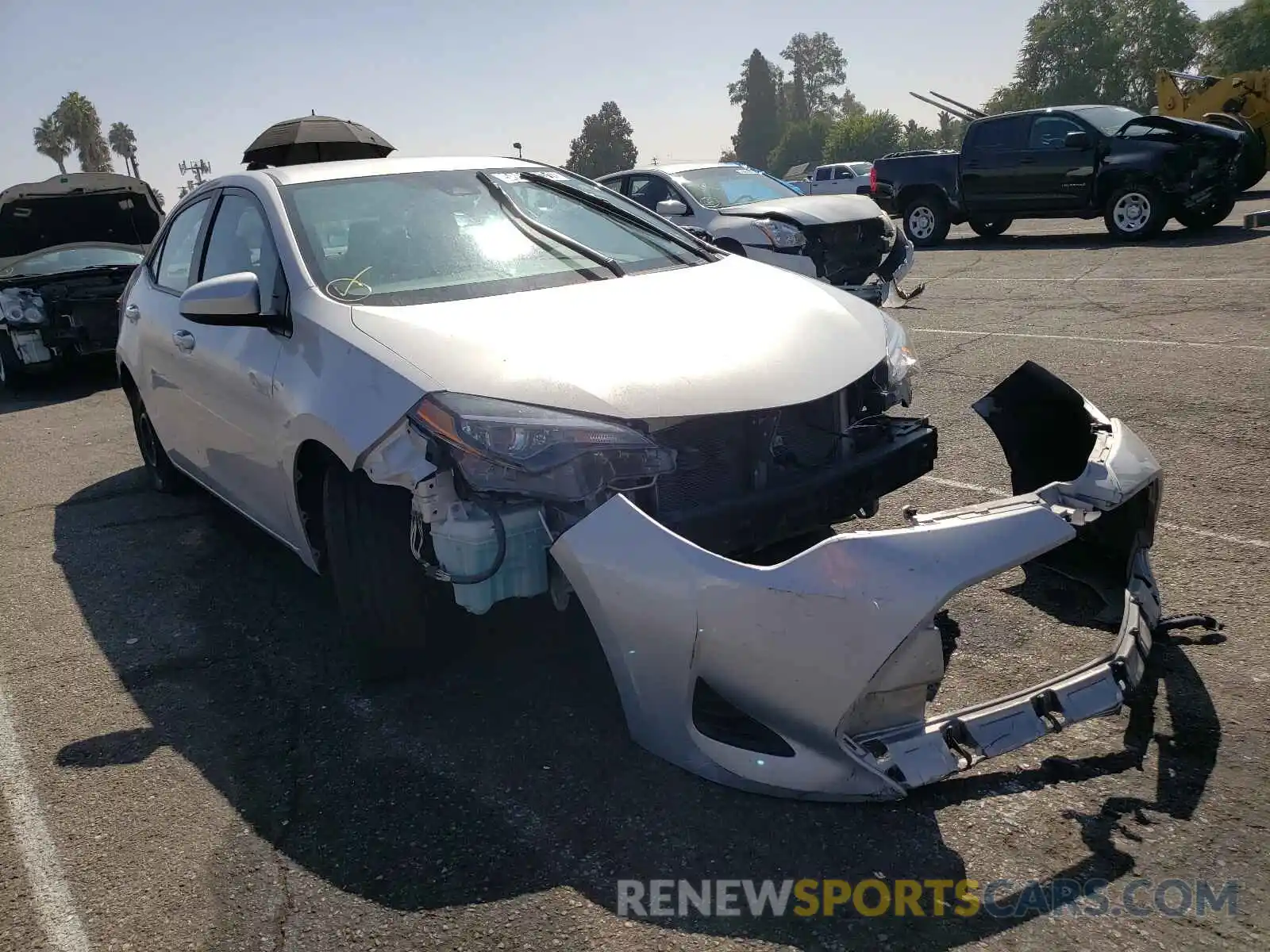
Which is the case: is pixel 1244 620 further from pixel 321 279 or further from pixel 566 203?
pixel 321 279

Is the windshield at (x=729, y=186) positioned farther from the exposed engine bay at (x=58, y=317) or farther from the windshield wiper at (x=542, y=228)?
the windshield wiper at (x=542, y=228)

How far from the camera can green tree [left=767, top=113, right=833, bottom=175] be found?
98.7m

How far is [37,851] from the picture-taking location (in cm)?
266

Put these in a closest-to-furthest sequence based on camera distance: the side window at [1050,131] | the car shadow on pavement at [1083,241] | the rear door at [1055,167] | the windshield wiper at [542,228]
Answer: the windshield wiper at [542,228], the car shadow on pavement at [1083,241], the rear door at [1055,167], the side window at [1050,131]

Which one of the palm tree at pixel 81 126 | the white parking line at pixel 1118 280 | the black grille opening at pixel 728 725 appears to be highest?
the palm tree at pixel 81 126

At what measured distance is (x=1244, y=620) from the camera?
3211mm

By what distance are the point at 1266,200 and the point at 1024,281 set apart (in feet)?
29.8

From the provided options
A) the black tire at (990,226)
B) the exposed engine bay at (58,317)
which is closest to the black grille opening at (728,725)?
the exposed engine bay at (58,317)

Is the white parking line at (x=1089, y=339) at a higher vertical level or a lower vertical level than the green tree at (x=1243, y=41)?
lower

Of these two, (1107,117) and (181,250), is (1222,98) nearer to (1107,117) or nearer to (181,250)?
(1107,117)

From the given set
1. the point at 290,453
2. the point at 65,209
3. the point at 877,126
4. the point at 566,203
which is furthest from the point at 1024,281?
the point at 877,126

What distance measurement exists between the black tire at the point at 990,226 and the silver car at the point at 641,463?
1336 cm

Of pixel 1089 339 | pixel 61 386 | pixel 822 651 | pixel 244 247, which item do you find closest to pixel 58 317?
pixel 61 386

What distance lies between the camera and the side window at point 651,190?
36.3 feet
